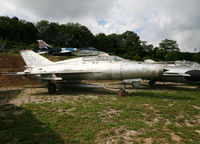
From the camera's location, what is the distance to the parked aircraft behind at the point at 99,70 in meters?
7.29

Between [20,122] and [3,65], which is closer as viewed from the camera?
[20,122]

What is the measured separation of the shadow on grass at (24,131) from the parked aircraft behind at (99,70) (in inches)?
143

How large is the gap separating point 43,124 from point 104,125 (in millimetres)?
1724

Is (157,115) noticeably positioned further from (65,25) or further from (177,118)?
(65,25)

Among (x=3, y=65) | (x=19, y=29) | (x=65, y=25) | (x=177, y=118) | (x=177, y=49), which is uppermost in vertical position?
(x=65, y=25)

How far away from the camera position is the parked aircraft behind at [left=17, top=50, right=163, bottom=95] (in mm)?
7285

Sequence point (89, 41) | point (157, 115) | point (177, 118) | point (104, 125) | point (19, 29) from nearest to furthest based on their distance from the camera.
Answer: point (104, 125) < point (177, 118) < point (157, 115) < point (19, 29) < point (89, 41)

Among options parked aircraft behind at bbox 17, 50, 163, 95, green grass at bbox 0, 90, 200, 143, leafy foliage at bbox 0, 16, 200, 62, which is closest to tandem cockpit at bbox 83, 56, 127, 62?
parked aircraft behind at bbox 17, 50, 163, 95

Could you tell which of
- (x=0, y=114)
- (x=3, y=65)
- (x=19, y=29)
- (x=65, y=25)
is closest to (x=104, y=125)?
(x=0, y=114)

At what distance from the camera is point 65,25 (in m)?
75.9

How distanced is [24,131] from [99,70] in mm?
5405

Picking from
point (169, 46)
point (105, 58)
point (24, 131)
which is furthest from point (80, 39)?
point (24, 131)

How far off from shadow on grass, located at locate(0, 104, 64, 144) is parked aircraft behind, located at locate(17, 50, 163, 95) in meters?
3.62

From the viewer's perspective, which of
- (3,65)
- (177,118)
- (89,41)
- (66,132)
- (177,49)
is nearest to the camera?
(66,132)
